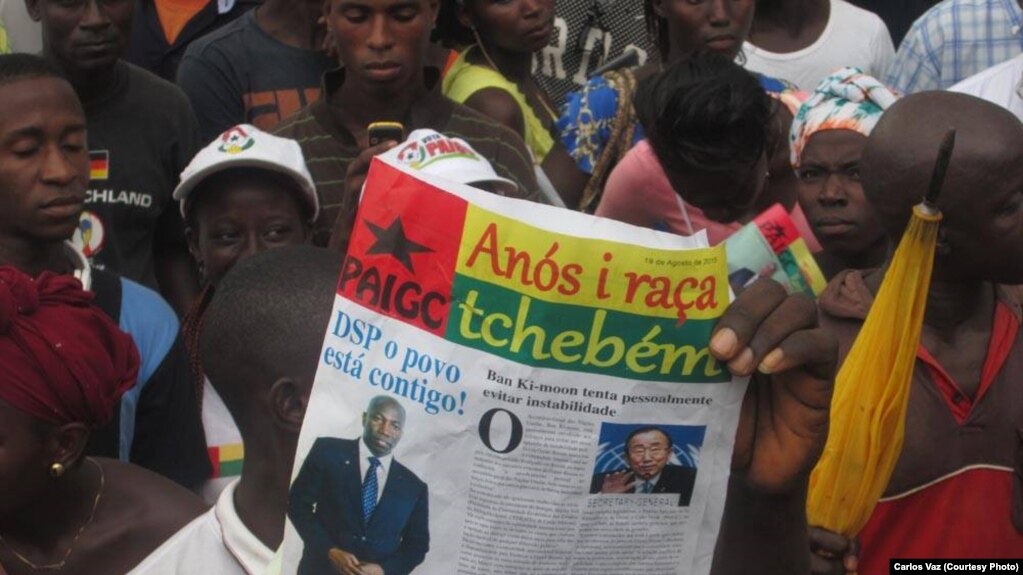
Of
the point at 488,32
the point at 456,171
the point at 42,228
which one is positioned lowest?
the point at 42,228

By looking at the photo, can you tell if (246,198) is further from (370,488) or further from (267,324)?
(370,488)

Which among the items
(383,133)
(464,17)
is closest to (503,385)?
(383,133)

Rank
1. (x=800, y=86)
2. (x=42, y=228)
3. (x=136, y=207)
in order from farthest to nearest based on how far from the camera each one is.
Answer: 1. (x=800, y=86)
2. (x=136, y=207)
3. (x=42, y=228)

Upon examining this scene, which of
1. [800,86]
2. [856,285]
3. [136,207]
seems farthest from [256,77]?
[856,285]

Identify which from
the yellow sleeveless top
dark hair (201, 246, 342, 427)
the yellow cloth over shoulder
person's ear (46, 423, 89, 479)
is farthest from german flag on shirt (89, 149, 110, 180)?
the yellow cloth over shoulder

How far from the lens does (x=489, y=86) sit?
17.0ft

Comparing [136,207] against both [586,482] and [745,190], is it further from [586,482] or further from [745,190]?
[586,482]

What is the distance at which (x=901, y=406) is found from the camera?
2.97 m

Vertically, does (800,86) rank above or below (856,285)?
above

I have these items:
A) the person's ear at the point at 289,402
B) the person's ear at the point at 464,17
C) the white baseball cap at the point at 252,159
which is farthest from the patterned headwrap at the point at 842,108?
the person's ear at the point at 289,402

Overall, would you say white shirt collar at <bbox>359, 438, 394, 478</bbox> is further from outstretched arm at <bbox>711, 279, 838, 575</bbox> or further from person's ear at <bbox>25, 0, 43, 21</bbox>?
person's ear at <bbox>25, 0, 43, 21</bbox>

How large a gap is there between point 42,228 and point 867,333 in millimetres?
1950

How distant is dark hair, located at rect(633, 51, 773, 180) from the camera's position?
13.7ft

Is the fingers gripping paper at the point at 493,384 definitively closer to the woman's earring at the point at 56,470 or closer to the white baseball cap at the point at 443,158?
the woman's earring at the point at 56,470
